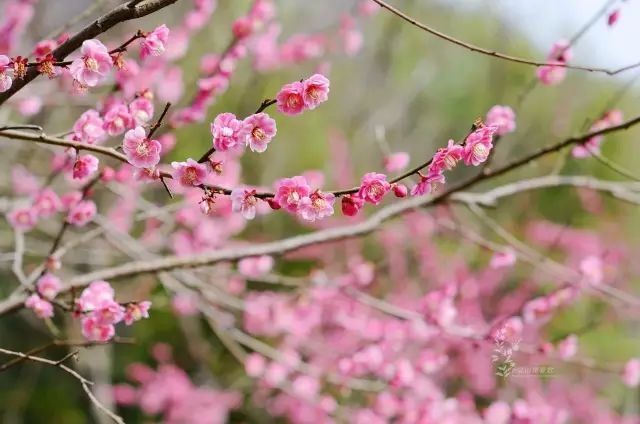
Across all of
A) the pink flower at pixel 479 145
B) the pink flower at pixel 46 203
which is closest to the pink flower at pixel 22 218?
the pink flower at pixel 46 203

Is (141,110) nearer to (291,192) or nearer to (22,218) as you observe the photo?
(291,192)

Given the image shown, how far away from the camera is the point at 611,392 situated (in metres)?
6.83

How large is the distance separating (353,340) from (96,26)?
14.9 feet

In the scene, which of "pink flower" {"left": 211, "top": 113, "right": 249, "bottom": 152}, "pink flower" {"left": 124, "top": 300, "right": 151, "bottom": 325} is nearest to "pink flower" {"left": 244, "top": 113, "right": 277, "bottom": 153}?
"pink flower" {"left": 211, "top": 113, "right": 249, "bottom": 152}

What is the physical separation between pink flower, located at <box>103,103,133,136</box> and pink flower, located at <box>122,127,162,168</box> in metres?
0.43

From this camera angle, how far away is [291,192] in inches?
58.2

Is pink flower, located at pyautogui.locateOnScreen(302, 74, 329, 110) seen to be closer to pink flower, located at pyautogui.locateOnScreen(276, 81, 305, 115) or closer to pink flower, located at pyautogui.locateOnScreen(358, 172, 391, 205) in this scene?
pink flower, located at pyautogui.locateOnScreen(276, 81, 305, 115)

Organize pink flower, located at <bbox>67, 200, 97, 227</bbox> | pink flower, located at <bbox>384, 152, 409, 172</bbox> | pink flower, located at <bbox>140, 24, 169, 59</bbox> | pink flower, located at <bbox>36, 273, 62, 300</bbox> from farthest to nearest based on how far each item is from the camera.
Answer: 1. pink flower, located at <bbox>384, 152, 409, 172</bbox>
2. pink flower, located at <bbox>67, 200, 97, 227</bbox>
3. pink flower, located at <bbox>36, 273, 62, 300</bbox>
4. pink flower, located at <bbox>140, 24, 169, 59</bbox>

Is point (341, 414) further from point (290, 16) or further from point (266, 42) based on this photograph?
point (290, 16)

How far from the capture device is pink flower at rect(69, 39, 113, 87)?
1484mm

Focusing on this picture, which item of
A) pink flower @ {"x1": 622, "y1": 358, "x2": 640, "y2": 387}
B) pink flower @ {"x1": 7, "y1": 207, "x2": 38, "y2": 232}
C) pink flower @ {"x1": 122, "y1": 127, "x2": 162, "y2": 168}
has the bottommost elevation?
pink flower @ {"x1": 122, "y1": 127, "x2": 162, "y2": 168}

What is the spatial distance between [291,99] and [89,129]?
62 centimetres

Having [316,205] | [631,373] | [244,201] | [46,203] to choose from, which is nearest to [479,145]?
[316,205]

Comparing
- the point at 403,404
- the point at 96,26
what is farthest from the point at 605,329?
the point at 96,26
